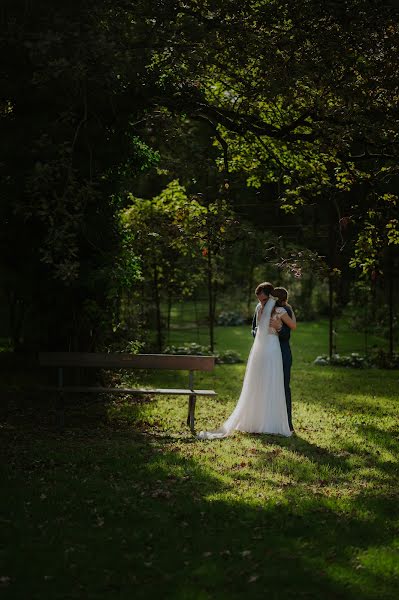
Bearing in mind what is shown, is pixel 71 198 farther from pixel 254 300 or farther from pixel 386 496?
pixel 254 300

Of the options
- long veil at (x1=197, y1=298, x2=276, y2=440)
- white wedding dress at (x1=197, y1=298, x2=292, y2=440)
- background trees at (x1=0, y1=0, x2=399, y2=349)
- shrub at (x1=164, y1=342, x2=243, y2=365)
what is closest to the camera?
background trees at (x1=0, y1=0, x2=399, y2=349)

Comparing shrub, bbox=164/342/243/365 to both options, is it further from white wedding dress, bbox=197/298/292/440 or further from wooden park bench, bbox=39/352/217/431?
white wedding dress, bbox=197/298/292/440

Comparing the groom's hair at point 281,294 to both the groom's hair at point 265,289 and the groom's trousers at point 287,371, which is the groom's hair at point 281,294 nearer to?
the groom's hair at point 265,289

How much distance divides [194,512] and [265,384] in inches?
162

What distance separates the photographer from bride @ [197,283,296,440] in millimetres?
10336

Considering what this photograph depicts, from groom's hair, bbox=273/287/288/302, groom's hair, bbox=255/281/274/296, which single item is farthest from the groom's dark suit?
groom's hair, bbox=255/281/274/296

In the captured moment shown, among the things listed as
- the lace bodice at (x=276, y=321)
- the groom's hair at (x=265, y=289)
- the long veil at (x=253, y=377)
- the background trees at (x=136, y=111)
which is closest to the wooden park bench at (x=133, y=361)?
the long veil at (x=253, y=377)

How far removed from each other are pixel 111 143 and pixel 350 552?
757 centimetres

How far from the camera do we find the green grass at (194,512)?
5.16m

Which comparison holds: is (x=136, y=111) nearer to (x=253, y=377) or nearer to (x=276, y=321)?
(x=276, y=321)

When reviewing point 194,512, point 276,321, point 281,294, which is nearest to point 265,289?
point 281,294

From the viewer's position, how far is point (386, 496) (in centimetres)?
715

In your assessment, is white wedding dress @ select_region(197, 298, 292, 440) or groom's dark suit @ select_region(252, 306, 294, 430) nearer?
white wedding dress @ select_region(197, 298, 292, 440)

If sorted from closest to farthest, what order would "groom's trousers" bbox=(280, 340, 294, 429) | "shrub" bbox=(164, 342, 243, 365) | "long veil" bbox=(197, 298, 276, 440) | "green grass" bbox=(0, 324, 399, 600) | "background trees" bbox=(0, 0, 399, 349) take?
"green grass" bbox=(0, 324, 399, 600), "background trees" bbox=(0, 0, 399, 349), "long veil" bbox=(197, 298, 276, 440), "groom's trousers" bbox=(280, 340, 294, 429), "shrub" bbox=(164, 342, 243, 365)
